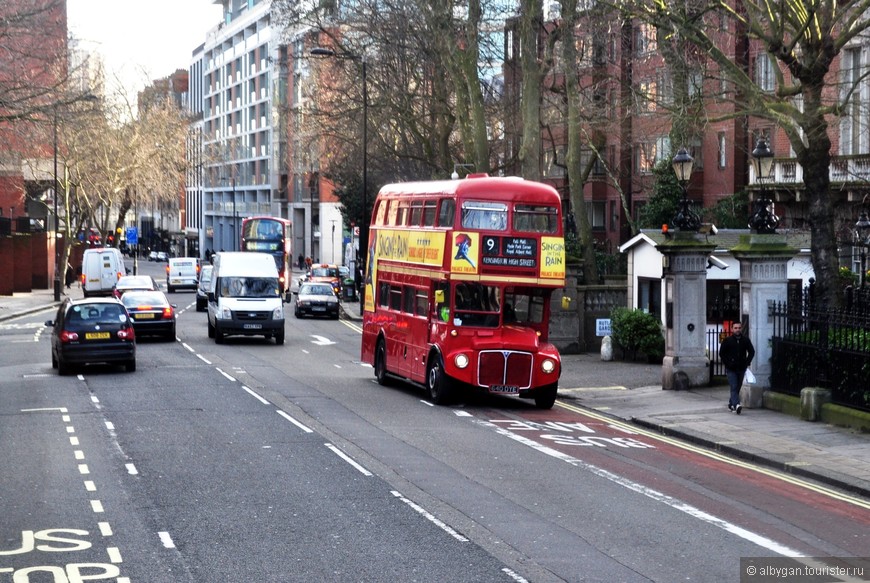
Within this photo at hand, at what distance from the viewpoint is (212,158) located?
91.9 m

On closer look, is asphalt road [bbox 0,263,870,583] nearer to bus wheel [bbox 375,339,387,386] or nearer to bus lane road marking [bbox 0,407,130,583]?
bus lane road marking [bbox 0,407,130,583]

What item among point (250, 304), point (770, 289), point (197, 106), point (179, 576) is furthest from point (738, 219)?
point (197, 106)

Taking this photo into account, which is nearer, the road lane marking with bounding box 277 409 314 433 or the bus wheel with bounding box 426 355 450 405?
the road lane marking with bounding box 277 409 314 433

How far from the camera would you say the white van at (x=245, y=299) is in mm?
37281

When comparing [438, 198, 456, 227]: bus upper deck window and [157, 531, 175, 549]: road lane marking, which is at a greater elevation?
[438, 198, 456, 227]: bus upper deck window

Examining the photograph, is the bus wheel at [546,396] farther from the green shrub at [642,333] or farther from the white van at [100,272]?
the white van at [100,272]

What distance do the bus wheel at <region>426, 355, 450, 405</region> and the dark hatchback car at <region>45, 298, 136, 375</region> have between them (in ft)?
26.3

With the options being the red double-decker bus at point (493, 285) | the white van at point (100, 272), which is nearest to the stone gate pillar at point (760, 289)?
the red double-decker bus at point (493, 285)

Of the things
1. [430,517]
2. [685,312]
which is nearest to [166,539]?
[430,517]

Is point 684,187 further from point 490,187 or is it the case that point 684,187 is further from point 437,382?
point 437,382

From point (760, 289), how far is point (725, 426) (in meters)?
3.55

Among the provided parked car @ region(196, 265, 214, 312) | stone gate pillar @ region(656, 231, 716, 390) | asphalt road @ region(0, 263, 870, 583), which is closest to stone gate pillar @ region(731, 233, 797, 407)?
stone gate pillar @ region(656, 231, 716, 390)

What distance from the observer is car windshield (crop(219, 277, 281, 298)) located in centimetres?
3781

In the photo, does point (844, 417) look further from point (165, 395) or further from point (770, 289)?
point (165, 395)
